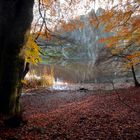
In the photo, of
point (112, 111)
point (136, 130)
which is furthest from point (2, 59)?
point (112, 111)

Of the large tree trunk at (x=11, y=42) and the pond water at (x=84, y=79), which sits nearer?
the large tree trunk at (x=11, y=42)

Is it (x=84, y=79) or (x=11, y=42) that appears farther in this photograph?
(x=84, y=79)

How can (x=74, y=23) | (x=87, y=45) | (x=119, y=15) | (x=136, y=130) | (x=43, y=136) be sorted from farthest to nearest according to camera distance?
(x=87, y=45)
(x=74, y=23)
(x=119, y=15)
(x=136, y=130)
(x=43, y=136)

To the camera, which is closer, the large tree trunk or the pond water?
the large tree trunk

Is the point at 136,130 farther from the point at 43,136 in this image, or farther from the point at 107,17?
the point at 107,17

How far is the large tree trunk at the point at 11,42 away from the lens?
6.04 meters

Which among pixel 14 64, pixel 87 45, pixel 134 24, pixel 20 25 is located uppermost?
pixel 87 45

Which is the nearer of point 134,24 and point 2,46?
point 2,46

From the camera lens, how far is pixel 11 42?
6.01m

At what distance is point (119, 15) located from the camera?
10.0 meters

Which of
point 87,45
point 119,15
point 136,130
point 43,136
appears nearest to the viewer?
point 43,136

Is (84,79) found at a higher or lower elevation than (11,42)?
higher

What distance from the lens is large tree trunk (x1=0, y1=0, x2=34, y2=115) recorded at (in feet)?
19.8

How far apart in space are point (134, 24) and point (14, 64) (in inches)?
227
